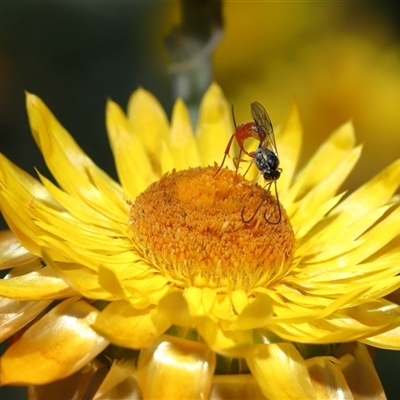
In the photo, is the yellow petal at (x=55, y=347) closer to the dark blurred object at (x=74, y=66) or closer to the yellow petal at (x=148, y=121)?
the yellow petal at (x=148, y=121)

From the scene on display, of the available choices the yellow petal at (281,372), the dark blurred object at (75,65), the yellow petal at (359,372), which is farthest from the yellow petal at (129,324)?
the dark blurred object at (75,65)

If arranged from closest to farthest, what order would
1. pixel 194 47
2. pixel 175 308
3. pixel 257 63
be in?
pixel 175 308 → pixel 194 47 → pixel 257 63

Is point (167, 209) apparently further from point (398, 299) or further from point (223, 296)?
point (398, 299)

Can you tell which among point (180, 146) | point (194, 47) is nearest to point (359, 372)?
point (180, 146)

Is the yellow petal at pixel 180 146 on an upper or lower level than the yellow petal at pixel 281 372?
upper

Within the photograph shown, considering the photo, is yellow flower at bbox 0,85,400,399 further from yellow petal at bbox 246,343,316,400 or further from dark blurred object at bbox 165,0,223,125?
dark blurred object at bbox 165,0,223,125

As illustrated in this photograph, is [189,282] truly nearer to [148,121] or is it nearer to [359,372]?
[359,372]

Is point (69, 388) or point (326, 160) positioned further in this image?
point (326, 160)
